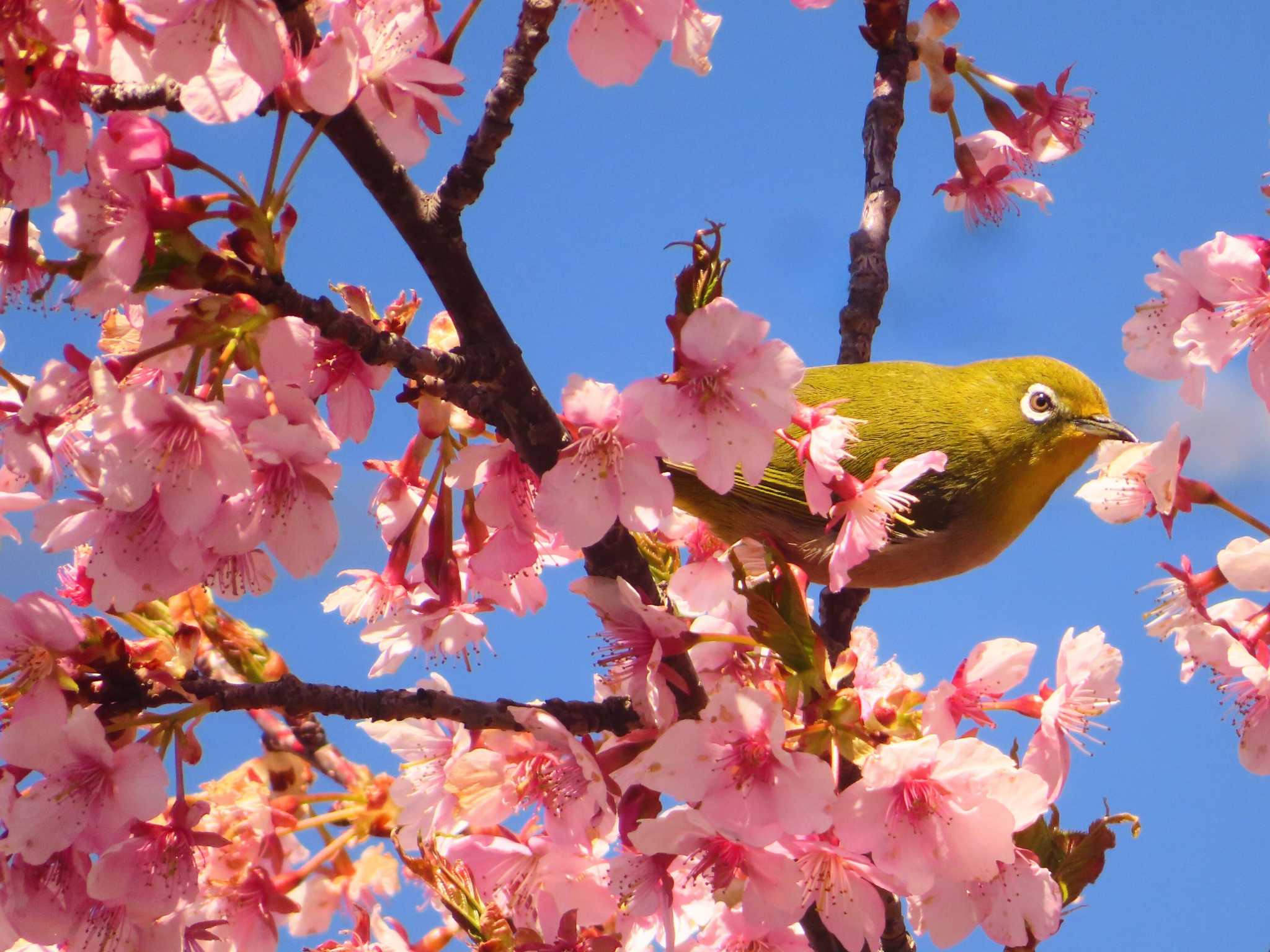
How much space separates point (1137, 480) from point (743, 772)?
1231mm

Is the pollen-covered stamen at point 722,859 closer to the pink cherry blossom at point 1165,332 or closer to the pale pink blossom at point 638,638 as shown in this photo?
the pale pink blossom at point 638,638

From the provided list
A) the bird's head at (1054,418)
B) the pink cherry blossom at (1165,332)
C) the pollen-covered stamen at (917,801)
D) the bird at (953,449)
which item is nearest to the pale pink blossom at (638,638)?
the pollen-covered stamen at (917,801)

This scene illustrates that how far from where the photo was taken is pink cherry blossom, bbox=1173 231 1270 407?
2229 millimetres

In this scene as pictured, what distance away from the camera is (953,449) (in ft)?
12.3

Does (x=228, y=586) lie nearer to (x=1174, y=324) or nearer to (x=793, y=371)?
(x=793, y=371)

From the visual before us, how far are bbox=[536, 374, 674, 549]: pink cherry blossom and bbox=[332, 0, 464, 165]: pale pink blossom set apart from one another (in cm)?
60

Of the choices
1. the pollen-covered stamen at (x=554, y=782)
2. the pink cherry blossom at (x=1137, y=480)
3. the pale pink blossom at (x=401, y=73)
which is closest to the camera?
the pale pink blossom at (x=401, y=73)

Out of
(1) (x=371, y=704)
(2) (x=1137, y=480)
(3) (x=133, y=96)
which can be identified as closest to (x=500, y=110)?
(3) (x=133, y=96)

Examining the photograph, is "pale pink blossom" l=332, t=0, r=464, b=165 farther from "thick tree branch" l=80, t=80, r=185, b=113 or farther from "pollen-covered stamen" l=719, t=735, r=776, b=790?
"pollen-covered stamen" l=719, t=735, r=776, b=790

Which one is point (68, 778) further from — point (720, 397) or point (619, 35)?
point (619, 35)

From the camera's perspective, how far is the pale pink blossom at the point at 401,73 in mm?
1988

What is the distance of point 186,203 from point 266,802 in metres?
1.73

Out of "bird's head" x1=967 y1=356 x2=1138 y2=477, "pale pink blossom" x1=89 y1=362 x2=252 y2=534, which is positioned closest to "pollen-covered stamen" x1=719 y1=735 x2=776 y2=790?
"pale pink blossom" x1=89 y1=362 x2=252 y2=534

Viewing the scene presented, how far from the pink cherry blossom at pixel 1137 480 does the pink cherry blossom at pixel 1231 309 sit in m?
0.17
